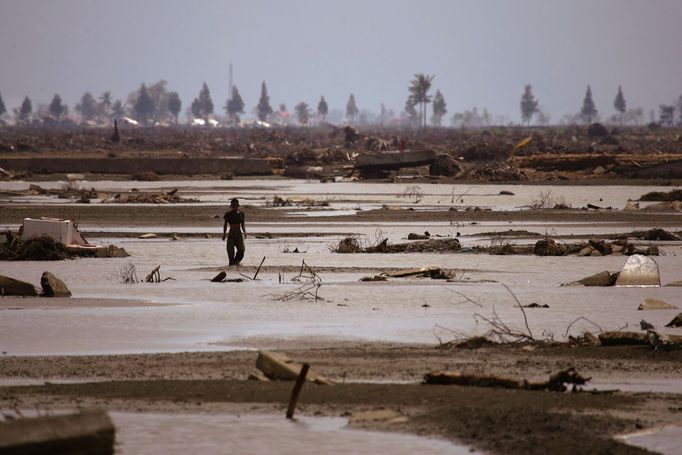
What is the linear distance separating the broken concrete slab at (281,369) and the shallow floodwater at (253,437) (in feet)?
3.87

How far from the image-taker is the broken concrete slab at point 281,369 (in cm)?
1108

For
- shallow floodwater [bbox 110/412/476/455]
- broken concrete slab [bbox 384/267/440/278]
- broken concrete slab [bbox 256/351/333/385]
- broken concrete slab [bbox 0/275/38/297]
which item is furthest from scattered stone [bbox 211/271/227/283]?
shallow floodwater [bbox 110/412/476/455]

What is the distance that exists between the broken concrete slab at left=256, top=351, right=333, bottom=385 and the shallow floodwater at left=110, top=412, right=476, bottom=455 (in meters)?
1.18

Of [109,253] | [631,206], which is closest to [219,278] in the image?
[109,253]

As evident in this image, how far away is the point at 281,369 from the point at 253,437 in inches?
73.2

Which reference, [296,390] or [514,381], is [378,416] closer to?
[296,390]

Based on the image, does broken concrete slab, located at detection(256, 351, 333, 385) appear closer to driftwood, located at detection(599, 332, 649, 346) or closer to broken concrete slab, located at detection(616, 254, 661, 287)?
driftwood, located at detection(599, 332, 649, 346)

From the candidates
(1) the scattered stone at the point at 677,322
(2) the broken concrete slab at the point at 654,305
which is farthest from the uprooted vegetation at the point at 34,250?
(1) the scattered stone at the point at 677,322

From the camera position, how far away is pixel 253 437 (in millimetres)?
9359

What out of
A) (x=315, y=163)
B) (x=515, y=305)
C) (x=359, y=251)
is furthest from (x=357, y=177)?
(x=515, y=305)

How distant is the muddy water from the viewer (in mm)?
14422

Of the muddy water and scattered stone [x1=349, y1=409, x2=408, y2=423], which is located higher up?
scattered stone [x1=349, y1=409, x2=408, y2=423]

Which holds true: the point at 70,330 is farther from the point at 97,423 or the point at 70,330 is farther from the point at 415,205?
the point at 415,205

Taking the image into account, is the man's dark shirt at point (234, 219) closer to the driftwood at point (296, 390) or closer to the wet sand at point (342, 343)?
the wet sand at point (342, 343)
